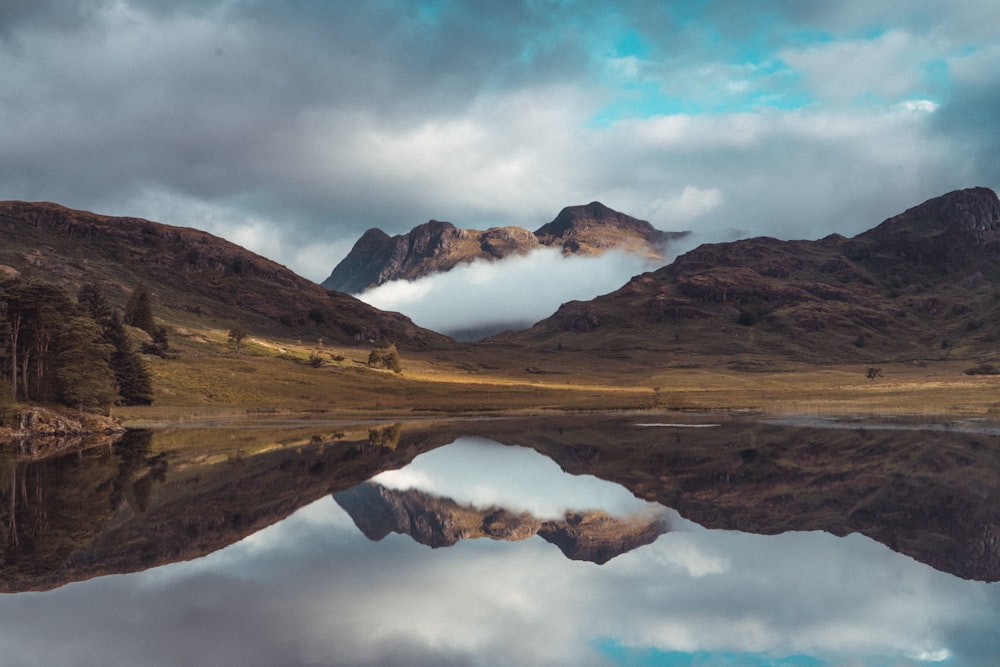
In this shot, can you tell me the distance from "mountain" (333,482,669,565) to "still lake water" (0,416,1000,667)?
0.50 ft

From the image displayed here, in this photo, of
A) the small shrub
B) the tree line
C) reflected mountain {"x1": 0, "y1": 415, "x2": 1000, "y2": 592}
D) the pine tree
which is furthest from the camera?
the small shrub

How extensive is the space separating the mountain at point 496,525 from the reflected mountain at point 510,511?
16 centimetres

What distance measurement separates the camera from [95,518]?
Answer: 26344 millimetres

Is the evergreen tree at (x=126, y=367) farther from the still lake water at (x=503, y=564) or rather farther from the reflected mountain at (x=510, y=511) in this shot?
the still lake water at (x=503, y=564)

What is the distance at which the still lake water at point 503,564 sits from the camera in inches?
530

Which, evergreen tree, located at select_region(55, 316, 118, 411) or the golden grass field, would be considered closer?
evergreen tree, located at select_region(55, 316, 118, 411)

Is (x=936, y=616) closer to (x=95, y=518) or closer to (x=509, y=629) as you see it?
(x=509, y=629)

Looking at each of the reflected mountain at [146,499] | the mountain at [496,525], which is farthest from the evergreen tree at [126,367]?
the mountain at [496,525]

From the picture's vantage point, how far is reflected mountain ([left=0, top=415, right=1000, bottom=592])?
71.5 feet

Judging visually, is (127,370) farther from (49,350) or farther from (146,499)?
(146,499)

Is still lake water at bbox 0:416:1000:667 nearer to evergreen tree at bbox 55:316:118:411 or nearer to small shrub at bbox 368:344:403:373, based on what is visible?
evergreen tree at bbox 55:316:118:411

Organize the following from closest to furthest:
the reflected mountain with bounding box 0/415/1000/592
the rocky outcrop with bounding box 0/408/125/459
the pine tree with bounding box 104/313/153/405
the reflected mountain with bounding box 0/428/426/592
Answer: the reflected mountain with bounding box 0/428/426/592, the reflected mountain with bounding box 0/415/1000/592, the rocky outcrop with bounding box 0/408/125/459, the pine tree with bounding box 104/313/153/405

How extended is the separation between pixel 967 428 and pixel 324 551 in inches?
2748

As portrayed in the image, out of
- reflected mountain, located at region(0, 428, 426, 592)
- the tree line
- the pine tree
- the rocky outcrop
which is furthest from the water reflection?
the pine tree
